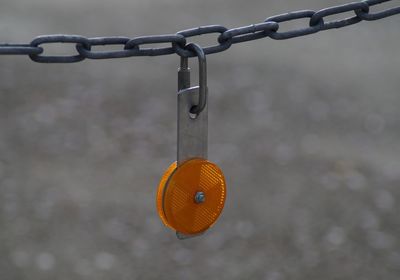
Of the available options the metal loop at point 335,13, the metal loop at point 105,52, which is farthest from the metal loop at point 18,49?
the metal loop at point 335,13

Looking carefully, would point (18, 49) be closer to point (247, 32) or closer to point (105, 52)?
point (105, 52)

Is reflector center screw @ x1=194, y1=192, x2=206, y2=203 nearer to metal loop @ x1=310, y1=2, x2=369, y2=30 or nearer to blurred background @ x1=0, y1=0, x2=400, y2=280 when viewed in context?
metal loop @ x1=310, y1=2, x2=369, y2=30

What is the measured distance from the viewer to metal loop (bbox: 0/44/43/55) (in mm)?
1595

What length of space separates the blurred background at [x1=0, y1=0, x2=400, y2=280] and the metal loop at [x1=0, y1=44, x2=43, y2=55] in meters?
2.33

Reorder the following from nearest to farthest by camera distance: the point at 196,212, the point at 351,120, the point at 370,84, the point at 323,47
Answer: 1. the point at 196,212
2. the point at 351,120
3. the point at 370,84
4. the point at 323,47

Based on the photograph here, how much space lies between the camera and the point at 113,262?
388 cm

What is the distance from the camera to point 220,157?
486 cm

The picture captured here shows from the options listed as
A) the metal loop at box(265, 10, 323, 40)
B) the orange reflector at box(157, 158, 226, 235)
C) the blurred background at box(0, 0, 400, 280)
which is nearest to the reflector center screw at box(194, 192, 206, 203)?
the orange reflector at box(157, 158, 226, 235)

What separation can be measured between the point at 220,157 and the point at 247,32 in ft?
10.1

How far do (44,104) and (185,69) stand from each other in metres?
4.06

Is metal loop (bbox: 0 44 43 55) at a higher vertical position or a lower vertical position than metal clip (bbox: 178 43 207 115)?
higher

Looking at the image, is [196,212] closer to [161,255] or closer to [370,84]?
[161,255]

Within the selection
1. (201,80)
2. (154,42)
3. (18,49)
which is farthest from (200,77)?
(18,49)

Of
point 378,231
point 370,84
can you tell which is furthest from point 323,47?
point 378,231
